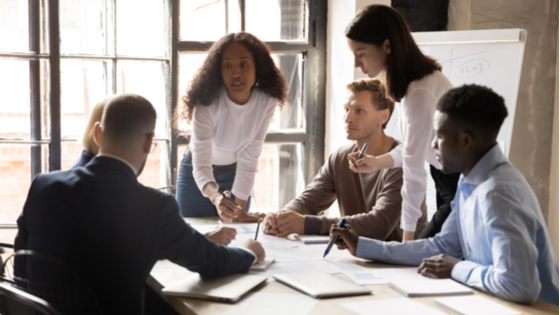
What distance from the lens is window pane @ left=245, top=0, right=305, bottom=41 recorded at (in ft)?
10.1

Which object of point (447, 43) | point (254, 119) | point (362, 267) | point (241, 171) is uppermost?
point (447, 43)

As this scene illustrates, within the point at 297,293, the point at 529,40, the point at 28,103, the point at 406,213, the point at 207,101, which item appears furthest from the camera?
the point at 529,40

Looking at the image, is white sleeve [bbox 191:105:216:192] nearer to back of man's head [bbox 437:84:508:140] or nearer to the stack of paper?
the stack of paper

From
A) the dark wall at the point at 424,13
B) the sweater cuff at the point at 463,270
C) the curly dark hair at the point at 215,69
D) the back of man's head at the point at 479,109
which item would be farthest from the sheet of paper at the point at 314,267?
the dark wall at the point at 424,13

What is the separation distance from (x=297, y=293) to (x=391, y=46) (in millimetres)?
1011

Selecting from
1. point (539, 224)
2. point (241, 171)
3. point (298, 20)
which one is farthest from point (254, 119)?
point (539, 224)

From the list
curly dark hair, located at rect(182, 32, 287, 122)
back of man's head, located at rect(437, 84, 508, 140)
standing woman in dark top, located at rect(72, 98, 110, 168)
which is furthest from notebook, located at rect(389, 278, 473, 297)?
curly dark hair, located at rect(182, 32, 287, 122)

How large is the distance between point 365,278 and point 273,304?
32cm

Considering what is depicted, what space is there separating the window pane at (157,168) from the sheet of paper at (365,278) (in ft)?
6.04

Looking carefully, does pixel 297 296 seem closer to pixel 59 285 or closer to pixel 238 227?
pixel 59 285

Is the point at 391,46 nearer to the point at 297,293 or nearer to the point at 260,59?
the point at 260,59

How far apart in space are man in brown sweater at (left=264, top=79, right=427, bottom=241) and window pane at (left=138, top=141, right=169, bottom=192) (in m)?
1.06

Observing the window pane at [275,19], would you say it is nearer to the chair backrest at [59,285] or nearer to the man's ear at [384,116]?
the man's ear at [384,116]

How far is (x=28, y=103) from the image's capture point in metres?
2.72
